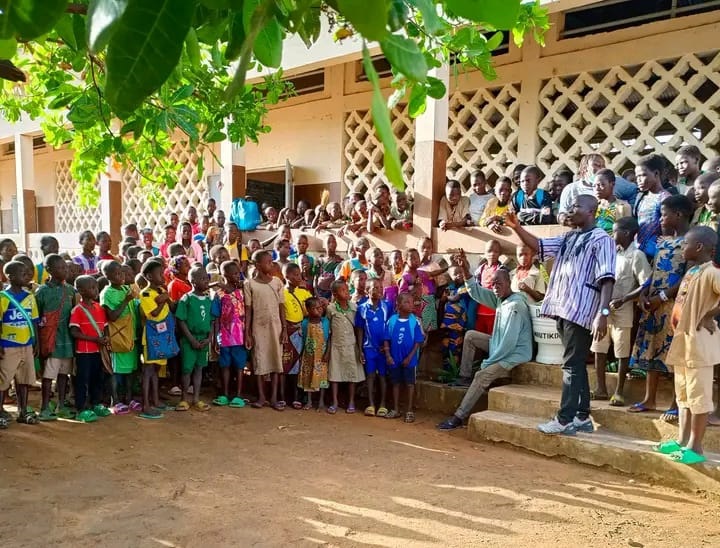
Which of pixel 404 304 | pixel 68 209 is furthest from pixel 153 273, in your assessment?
pixel 68 209

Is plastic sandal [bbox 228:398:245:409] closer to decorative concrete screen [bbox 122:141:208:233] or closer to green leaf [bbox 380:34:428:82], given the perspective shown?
green leaf [bbox 380:34:428:82]

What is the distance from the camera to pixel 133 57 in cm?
68

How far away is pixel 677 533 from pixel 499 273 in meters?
2.46

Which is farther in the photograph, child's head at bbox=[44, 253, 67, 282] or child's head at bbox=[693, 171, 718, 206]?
child's head at bbox=[44, 253, 67, 282]

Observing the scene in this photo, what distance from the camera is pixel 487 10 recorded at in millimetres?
717

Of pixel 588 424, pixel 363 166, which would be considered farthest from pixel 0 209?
pixel 588 424

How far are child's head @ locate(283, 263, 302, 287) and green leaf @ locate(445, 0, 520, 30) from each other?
4904mm

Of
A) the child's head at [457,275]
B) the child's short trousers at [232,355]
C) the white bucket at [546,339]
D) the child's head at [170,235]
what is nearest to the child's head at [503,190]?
the child's head at [457,275]

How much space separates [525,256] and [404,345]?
1361 millimetres

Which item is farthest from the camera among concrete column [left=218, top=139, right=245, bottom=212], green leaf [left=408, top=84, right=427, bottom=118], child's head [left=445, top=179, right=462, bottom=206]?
concrete column [left=218, top=139, right=245, bottom=212]

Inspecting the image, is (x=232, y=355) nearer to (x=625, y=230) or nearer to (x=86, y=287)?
(x=86, y=287)

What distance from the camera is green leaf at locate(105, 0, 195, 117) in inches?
26.2

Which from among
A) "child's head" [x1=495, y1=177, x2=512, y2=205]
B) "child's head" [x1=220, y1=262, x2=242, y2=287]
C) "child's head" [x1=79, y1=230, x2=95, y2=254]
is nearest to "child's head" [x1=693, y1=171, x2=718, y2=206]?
"child's head" [x1=495, y1=177, x2=512, y2=205]

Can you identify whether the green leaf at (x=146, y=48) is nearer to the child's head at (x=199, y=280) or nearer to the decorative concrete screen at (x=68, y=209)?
the child's head at (x=199, y=280)
